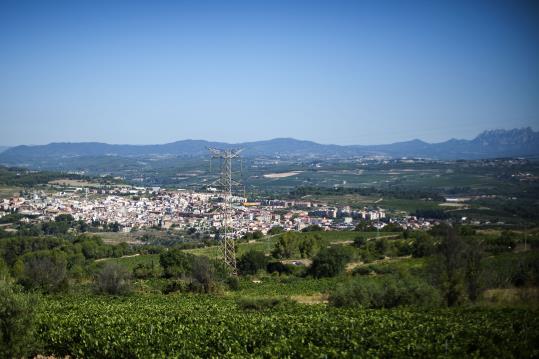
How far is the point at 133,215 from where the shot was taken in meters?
102

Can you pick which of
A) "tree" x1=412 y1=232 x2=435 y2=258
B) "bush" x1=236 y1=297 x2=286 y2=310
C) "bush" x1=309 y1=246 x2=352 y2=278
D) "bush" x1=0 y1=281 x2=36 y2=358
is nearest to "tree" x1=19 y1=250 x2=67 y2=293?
"bush" x1=236 y1=297 x2=286 y2=310

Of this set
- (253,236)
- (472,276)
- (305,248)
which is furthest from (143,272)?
(253,236)

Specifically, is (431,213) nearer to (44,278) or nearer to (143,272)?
(143,272)

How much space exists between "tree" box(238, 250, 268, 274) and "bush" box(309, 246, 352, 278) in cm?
502

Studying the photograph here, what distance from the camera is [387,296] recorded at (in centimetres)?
2327

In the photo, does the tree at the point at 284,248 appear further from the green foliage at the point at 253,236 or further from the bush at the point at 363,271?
the green foliage at the point at 253,236

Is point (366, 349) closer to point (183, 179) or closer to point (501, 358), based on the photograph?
point (501, 358)

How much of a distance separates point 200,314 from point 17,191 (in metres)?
113

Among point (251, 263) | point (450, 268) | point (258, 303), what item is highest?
point (450, 268)

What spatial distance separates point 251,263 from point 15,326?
3110 centimetres

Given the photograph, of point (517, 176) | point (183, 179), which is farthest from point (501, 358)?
point (183, 179)

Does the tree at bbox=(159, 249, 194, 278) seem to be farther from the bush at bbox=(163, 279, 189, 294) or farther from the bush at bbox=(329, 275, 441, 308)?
the bush at bbox=(329, 275, 441, 308)

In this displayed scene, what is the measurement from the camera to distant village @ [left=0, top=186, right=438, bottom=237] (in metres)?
84.0

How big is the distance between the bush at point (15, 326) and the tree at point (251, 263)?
30.3 m
